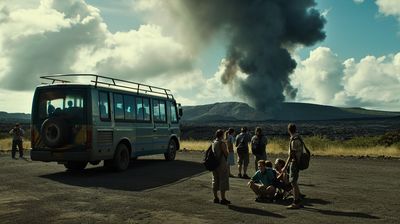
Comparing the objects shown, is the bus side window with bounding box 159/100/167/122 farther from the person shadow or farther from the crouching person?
the person shadow

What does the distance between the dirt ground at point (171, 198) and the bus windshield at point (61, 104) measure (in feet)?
7.19

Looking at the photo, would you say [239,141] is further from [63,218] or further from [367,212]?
[63,218]

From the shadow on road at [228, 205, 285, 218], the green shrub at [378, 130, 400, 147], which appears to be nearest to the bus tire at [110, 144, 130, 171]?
the shadow on road at [228, 205, 285, 218]

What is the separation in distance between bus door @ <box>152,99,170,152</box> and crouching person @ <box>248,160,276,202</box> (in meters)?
9.10

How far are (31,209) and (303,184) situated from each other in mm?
8443

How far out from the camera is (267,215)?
9945 millimetres

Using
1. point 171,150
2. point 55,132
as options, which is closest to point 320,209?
point 55,132

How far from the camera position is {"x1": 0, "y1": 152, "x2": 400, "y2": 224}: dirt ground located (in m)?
9.62

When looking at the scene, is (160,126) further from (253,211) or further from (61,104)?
(253,211)

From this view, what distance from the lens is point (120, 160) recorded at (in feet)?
58.3

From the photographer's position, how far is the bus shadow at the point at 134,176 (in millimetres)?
14656

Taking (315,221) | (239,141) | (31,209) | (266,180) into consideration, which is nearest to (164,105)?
(239,141)

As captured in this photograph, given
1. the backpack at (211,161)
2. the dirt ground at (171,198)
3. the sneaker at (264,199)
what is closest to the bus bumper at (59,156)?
the dirt ground at (171,198)

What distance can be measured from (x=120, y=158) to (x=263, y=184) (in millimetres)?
7315
